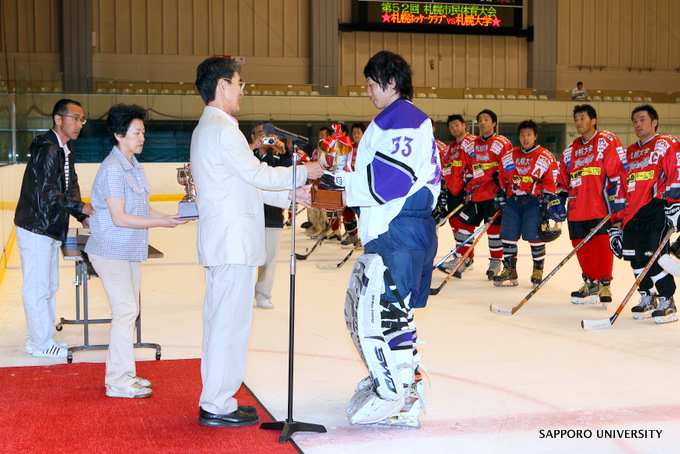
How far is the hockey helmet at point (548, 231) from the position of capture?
650cm

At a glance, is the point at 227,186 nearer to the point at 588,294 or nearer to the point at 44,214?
the point at 44,214

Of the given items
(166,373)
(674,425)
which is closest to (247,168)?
(166,373)

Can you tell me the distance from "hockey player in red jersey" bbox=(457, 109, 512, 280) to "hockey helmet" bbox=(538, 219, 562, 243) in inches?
26.1

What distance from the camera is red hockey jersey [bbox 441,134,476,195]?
755cm

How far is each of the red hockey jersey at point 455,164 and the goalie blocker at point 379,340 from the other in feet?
15.2

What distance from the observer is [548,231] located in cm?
651

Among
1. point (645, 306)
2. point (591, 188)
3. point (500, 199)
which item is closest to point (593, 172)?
point (591, 188)

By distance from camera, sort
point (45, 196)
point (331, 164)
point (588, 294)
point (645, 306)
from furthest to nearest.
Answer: point (588, 294), point (645, 306), point (45, 196), point (331, 164)

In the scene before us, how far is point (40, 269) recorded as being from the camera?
14.4 ft

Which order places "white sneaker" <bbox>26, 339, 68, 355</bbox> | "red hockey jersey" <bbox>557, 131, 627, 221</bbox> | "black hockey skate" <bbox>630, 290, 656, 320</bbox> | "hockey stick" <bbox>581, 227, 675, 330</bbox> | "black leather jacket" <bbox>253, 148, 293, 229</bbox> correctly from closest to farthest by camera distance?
"white sneaker" <bbox>26, 339, 68, 355</bbox> → "hockey stick" <bbox>581, 227, 675, 330</bbox> → "black hockey skate" <bbox>630, 290, 656, 320</bbox> → "red hockey jersey" <bbox>557, 131, 627, 221</bbox> → "black leather jacket" <bbox>253, 148, 293, 229</bbox>

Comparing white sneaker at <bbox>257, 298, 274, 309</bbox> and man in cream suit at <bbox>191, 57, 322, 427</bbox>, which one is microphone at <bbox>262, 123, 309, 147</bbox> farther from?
white sneaker at <bbox>257, 298, 274, 309</bbox>

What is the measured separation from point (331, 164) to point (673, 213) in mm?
2890

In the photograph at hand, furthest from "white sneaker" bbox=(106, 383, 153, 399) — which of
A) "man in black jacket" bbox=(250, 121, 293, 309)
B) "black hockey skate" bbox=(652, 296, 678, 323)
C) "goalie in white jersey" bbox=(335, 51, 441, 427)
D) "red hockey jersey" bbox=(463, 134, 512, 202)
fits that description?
"red hockey jersey" bbox=(463, 134, 512, 202)

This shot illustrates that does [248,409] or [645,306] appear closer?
[248,409]
